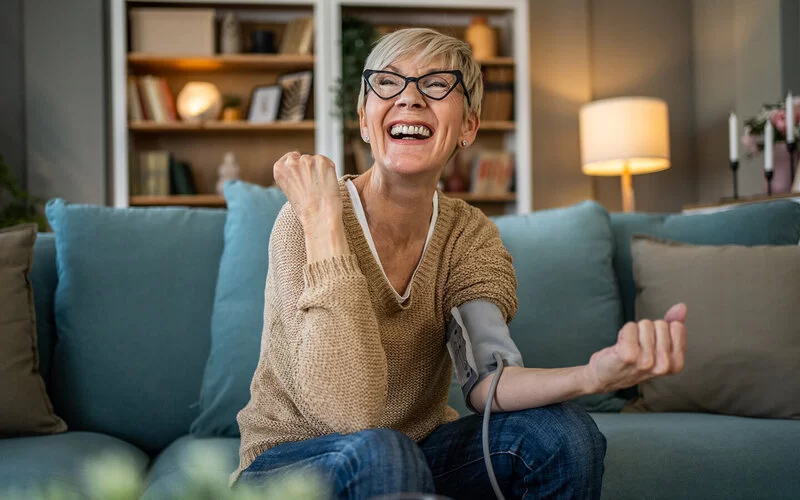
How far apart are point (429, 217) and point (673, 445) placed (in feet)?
2.07

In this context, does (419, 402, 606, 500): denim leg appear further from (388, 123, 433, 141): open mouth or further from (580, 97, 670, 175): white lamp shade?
(580, 97, 670, 175): white lamp shade

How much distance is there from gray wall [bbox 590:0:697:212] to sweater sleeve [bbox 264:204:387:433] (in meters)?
3.65

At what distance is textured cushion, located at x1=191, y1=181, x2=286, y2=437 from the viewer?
158cm

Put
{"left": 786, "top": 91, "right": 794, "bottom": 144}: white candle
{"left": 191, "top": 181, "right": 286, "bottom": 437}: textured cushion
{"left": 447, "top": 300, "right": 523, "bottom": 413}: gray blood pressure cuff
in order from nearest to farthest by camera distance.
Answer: {"left": 447, "top": 300, "right": 523, "bottom": 413}: gray blood pressure cuff < {"left": 191, "top": 181, "right": 286, "bottom": 437}: textured cushion < {"left": 786, "top": 91, "right": 794, "bottom": 144}: white candle

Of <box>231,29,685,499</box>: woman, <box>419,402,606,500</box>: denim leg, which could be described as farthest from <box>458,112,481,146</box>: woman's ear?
<box>419,402,606,500</box>: denim leg

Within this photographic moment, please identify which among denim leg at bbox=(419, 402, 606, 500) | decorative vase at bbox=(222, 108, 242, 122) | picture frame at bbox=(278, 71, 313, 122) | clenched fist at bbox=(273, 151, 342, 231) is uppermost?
picture frame at bbox=(278, 71, 313, 122)

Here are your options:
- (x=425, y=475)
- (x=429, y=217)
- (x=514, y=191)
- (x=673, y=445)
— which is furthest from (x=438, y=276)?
(x=514, y=191)

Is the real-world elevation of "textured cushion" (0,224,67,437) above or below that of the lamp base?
below

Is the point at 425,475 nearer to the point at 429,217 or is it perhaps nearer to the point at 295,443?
the point at 295,443

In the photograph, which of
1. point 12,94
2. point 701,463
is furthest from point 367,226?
point 12,94

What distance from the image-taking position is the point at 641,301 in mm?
1776

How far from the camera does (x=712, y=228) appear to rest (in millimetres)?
1874

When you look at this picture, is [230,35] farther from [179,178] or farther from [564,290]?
[564,290]

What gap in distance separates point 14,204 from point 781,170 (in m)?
3.42
